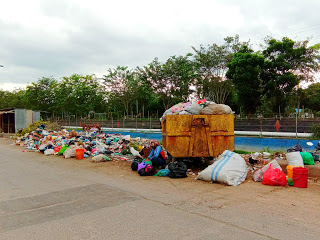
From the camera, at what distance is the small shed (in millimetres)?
24641

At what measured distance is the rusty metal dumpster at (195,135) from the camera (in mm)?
7102

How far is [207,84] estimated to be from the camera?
95.1ft

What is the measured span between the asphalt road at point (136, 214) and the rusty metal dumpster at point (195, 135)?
138cm

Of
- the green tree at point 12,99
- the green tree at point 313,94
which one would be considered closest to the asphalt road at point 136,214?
the green tree at point 313,94

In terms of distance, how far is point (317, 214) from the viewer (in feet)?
13.0

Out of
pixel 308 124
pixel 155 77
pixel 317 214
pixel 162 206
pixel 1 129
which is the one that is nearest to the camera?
pixel 317 214

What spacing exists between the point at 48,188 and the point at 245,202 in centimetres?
405

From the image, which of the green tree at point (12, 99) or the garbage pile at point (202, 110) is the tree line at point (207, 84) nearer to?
the green tree at point (12, 99)

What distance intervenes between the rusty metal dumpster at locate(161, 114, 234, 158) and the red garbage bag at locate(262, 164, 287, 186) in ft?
5.35

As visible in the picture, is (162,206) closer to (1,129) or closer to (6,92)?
(1,129)

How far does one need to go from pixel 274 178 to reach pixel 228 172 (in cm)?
95

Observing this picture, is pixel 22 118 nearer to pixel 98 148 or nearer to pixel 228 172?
pixel 98 148

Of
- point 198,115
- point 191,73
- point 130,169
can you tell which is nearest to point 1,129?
point 191,73

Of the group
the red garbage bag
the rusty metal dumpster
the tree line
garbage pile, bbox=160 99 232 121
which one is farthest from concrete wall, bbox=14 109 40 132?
the red garbage bag
